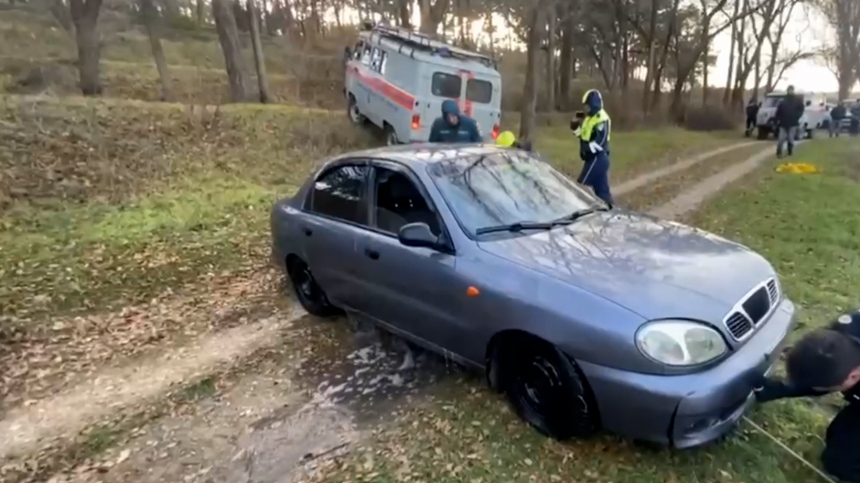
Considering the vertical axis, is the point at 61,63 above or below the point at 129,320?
above

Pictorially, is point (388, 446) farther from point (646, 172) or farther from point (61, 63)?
point (61, 63)

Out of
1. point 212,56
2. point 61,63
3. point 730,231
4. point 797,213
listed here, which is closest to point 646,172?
point 797,213

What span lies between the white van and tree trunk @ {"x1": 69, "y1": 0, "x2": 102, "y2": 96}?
732 cm

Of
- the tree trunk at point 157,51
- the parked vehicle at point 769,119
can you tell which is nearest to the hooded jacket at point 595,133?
the tree trunk at point 157,51

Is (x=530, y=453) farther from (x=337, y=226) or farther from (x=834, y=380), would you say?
(x=337, y=226)

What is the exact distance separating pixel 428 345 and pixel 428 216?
2.75 feet

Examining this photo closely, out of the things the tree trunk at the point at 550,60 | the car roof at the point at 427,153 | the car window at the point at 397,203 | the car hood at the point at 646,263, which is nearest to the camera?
the car hood at the point at 646,263

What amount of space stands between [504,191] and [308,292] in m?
2.17

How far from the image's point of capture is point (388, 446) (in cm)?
375

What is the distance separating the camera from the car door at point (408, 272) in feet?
12.8

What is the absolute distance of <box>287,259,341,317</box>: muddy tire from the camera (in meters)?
5.55

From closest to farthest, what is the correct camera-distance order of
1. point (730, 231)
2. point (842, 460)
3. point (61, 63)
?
point (842, 460) → point (730, 231) → point (61, 63)

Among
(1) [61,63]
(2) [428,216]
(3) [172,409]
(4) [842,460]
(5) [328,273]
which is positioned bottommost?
(3) [172,409]

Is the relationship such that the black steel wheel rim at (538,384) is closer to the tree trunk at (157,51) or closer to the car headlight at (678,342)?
the car headlight at (678,342)
